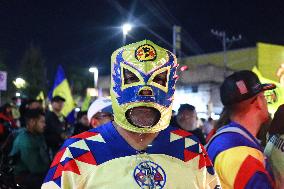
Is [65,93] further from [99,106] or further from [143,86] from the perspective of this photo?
[143,86]

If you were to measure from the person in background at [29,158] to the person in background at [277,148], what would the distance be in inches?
145

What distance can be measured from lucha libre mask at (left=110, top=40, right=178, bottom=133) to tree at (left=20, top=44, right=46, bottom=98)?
71.0 meters

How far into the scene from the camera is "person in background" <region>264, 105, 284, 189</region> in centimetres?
309

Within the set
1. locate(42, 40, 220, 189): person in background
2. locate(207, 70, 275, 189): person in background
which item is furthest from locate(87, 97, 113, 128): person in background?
locate(42, 40, 220, 189): person in background

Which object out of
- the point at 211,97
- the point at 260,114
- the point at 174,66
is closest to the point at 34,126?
the point at 260,114

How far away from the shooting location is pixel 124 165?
234 cm

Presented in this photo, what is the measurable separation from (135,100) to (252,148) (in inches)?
42.3

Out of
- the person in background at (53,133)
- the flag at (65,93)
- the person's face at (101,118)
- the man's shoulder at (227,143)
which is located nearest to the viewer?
the man's shoulder at (227,143)

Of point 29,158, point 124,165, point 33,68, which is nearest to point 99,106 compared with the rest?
point 29,158

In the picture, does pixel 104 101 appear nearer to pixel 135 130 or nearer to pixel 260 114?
pixel 260 114

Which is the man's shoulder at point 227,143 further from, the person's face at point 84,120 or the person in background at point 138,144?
the person's face at point 84,120

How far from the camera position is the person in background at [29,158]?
6117mm

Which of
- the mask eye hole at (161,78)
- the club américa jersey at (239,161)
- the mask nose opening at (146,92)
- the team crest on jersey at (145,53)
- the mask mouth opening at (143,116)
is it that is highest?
the team crest on jersey at (145,53)

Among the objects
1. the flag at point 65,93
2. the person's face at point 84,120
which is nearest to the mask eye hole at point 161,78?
the person's face at point 84,120
